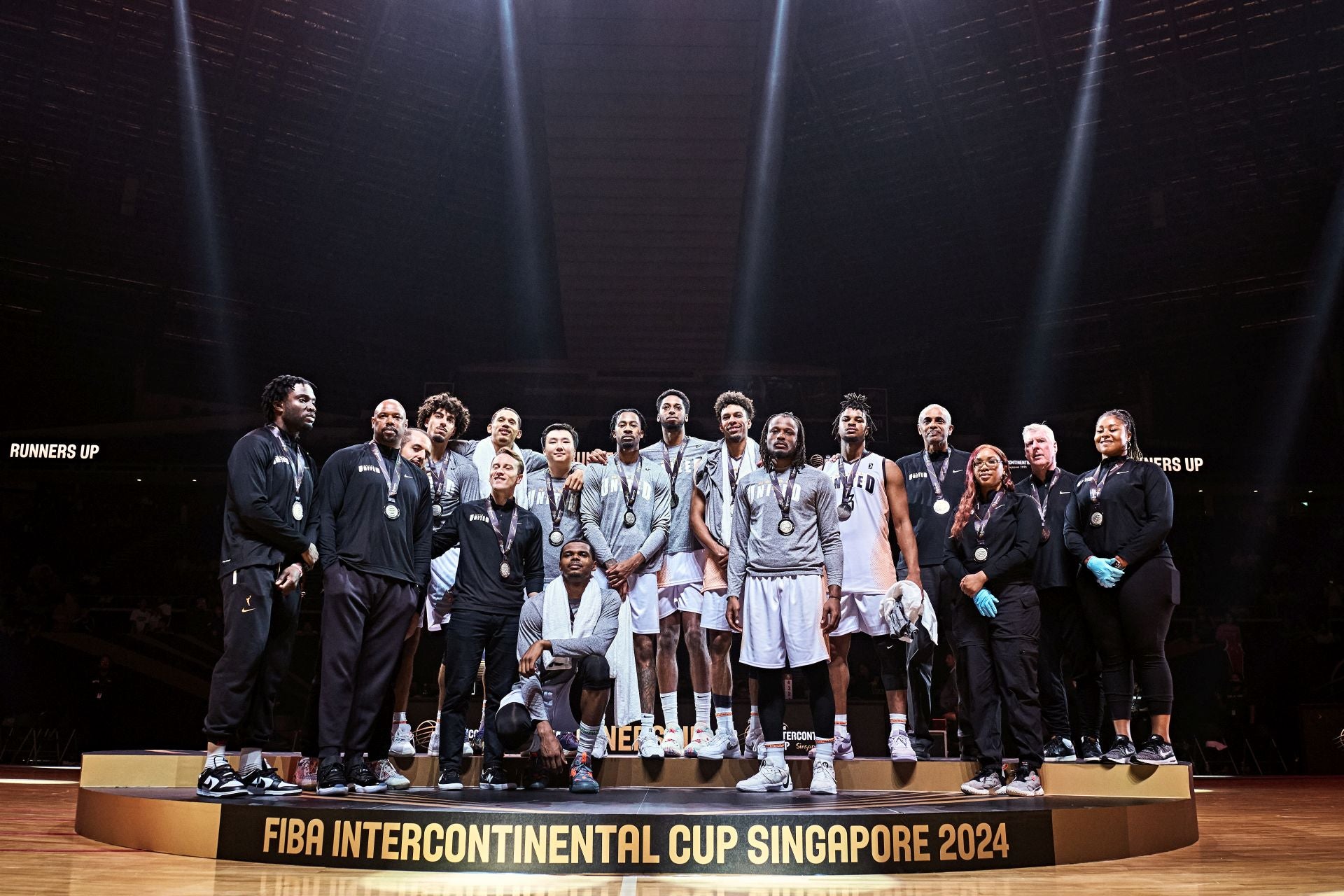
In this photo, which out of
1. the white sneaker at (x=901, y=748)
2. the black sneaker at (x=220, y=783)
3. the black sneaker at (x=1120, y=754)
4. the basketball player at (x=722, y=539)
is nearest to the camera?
the black sneaker at (x=220, y=783)

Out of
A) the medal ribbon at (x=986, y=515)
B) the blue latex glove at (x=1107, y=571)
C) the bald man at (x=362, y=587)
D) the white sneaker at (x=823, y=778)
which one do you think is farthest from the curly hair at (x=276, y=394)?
the blue latex glove at (x=1107, y=571)

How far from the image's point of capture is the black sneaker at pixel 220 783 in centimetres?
408

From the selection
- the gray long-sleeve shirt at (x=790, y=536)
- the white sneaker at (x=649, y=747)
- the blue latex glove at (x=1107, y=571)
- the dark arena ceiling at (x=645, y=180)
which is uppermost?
the dark arena ceiling at (x=645, y=180)

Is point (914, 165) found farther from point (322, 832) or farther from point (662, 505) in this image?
point (322, 832)

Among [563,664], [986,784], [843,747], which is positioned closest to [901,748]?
[843,747]

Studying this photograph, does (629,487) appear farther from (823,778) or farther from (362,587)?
(823,778)

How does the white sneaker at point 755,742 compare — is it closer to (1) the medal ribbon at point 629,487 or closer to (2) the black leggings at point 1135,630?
(1) the medal ribbon at point 629,487

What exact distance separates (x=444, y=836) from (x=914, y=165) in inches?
458

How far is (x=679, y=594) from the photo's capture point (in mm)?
5320

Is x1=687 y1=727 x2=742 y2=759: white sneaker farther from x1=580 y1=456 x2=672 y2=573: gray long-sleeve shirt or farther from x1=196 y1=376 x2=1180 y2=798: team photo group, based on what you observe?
x1=580 y1=456 x2=672 y2=573: gray long-sleeve shirt

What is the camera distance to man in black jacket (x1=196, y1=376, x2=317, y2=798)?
4082 mm

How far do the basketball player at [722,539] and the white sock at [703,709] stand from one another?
0.06 m

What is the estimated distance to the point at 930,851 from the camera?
3689mm

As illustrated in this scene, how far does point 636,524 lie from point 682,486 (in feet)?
1.15
